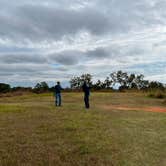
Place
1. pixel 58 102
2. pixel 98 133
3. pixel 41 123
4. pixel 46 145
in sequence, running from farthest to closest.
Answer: pixel 58 102
pixel 41 123
pixel 98 133
pixel 46 145

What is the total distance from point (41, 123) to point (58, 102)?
13.1m

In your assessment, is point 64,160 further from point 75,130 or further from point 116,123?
point 116,123

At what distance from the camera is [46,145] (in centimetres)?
1103

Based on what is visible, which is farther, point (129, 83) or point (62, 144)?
point (129, 83)

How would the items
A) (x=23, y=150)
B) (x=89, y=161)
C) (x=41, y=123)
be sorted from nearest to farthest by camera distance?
(x=89, y=161) < (x=23, y=150) < (x=41, y=123)

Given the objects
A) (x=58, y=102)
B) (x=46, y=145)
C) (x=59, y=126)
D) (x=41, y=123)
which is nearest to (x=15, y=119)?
(x=41, y=123)

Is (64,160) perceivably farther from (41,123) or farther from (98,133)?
(41,123)

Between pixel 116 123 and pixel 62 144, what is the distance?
584cm

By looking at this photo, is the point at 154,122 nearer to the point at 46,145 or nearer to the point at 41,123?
the point at 41,123

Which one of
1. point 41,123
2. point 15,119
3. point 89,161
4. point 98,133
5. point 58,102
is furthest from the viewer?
point 58,102

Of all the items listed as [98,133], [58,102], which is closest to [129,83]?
[58,102]

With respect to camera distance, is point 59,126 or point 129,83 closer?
point 59,126

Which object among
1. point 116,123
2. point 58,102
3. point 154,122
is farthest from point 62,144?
point 58,102

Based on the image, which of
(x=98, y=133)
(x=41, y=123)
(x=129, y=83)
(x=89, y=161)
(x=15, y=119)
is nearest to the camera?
(x=89, y=161)
